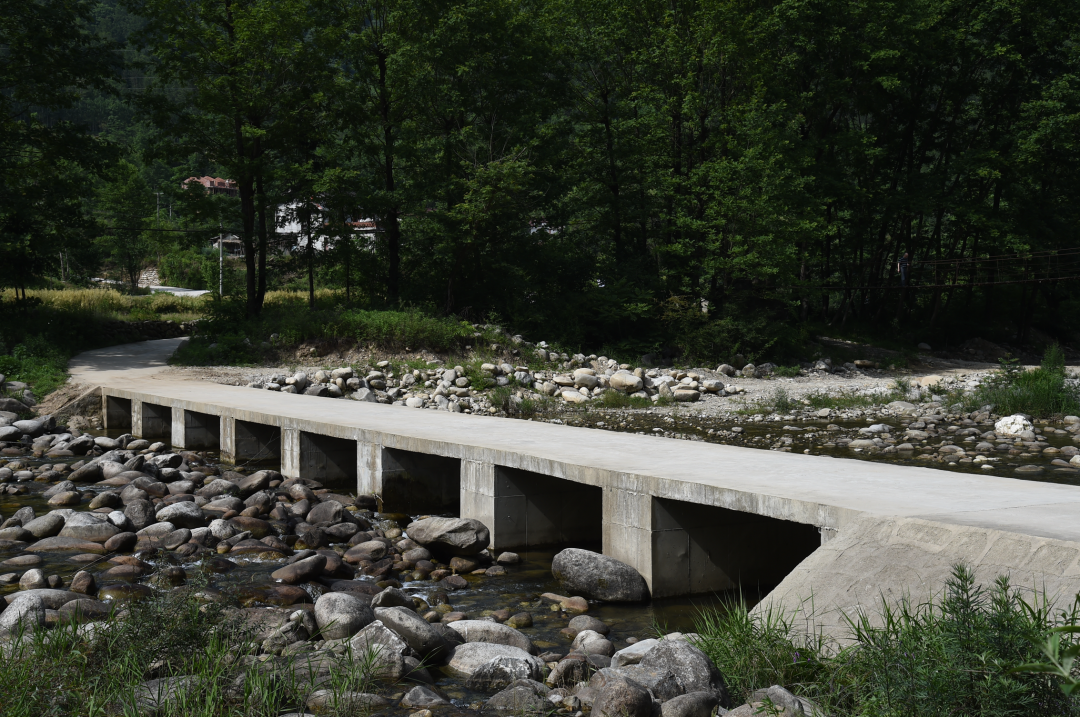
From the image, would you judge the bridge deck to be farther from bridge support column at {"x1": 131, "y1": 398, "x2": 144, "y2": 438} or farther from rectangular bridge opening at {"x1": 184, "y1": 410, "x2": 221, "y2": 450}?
bridge support column at {"x1": 131, "y1": 398, "x2": 144, "y2": 438}

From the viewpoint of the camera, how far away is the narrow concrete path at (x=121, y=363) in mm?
18266

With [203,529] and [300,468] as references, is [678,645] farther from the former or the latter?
[300,468]

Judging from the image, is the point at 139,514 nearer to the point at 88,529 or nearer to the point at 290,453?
the point at 88,529

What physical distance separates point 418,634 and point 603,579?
194 centimetres

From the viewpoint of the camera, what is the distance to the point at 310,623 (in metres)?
5.86

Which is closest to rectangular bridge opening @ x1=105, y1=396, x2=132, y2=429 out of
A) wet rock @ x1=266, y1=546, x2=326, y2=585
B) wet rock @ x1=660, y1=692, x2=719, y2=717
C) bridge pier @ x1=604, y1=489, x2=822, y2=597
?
wet rock @ x1=266, y1=546, x2=326, y2=585

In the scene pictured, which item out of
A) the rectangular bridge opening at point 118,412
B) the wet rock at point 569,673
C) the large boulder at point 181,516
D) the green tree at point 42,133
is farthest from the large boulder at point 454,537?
the green tree at point 42,133

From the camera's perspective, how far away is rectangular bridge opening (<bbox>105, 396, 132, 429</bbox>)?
54.1 ft

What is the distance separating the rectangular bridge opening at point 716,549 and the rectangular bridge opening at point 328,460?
5808 millimetres

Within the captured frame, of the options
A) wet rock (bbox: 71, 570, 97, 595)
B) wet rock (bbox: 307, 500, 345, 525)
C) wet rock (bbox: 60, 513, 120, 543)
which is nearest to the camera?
wet rock (bbox: 71, 570, 97, 595)

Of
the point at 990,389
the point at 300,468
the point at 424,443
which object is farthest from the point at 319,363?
the point at 990,389

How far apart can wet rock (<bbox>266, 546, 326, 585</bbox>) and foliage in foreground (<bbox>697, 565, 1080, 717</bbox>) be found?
3.54 meters

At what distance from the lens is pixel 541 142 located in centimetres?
2653

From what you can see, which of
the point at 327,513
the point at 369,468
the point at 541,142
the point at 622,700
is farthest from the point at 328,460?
the point at 541,142
